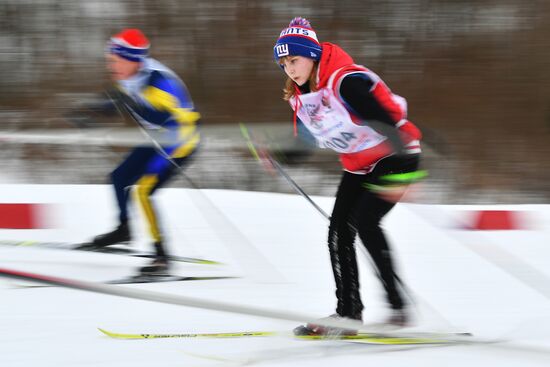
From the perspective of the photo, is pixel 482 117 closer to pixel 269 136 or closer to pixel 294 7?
pixel 294 7

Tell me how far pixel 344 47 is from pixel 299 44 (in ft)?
19.7

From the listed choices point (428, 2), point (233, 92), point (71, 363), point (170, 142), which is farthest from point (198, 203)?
point (428, 2)

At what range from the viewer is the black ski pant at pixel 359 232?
109 inches

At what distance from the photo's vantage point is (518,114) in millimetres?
9000

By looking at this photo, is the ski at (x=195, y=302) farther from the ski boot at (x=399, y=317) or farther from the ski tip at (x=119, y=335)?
the ski tip at (x=119, y=335)

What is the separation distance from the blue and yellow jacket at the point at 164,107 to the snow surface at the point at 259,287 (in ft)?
2.12

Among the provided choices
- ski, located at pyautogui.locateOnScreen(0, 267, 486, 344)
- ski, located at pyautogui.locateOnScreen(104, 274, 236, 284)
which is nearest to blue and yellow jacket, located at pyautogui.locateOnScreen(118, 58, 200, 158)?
ski, located at pyautogui.locateOnScreen(104, 274, 236, 284)

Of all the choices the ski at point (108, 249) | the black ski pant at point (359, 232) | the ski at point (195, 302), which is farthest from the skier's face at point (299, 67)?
the ski at point (108, 249)

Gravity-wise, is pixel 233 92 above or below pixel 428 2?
below

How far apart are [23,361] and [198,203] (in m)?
2.74

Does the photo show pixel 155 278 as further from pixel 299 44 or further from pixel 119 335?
pixel 299 44

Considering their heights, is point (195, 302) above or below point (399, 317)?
above

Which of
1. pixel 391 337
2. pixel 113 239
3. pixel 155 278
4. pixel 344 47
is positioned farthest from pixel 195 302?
pixel 344 47

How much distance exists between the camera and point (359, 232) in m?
2.81
